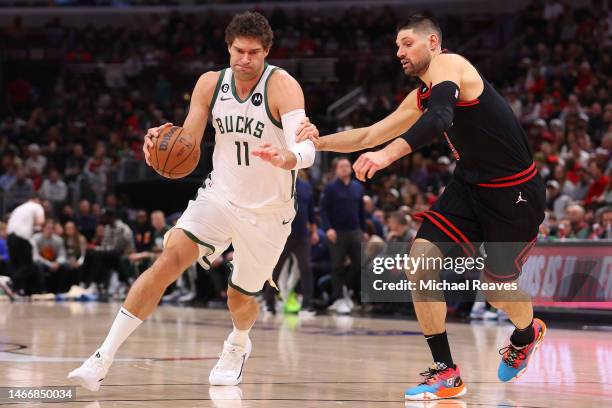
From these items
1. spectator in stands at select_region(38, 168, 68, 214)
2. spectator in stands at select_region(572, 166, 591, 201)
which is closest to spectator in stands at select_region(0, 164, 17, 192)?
spectator in stands at select_region(38, 168, 68, 214)

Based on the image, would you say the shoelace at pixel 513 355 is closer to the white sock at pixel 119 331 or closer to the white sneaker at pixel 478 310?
the white sock at pixel 119 331

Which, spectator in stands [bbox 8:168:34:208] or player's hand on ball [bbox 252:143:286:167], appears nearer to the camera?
player's hand on ball [bbox 252:143:286:167]

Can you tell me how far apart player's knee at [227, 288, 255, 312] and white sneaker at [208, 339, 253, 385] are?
0.25 meters

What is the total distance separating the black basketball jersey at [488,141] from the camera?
6309mm

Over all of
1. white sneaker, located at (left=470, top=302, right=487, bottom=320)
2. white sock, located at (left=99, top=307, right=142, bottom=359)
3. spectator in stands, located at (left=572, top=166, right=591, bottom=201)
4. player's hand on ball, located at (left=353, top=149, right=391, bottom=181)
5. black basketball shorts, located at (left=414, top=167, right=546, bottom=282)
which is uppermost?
player's hand on ball, located at (left=353, top=149, right=391, bottom=181)

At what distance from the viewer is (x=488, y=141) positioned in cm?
633

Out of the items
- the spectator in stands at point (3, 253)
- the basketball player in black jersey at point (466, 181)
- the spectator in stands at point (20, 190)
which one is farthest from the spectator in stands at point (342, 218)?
the spectator in stands at point (20, 190)

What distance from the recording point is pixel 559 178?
16234mm

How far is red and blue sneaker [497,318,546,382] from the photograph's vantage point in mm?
6773

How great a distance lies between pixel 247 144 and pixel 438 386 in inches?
71.6

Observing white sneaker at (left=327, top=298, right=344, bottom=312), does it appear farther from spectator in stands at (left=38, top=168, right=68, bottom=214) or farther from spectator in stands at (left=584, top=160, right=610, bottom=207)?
spectator in stands at (left=38, top=168, right=68, bottom=214)

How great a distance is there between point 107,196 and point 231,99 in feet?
53.2

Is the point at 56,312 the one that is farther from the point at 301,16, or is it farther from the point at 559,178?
the point at 301,16

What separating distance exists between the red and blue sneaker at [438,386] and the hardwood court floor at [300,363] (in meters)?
0.12
